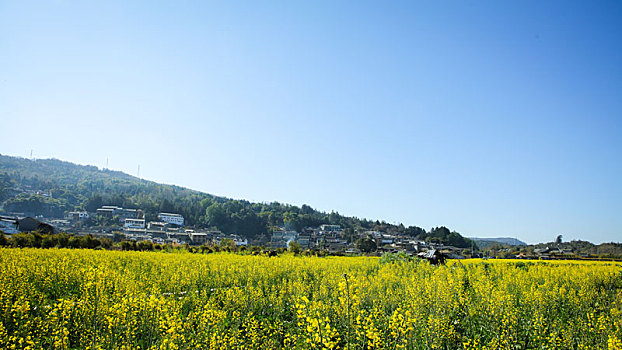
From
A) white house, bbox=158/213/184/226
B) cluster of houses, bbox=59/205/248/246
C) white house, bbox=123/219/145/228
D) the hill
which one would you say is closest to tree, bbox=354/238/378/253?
cluster of houses, bbox=59/205/248/246

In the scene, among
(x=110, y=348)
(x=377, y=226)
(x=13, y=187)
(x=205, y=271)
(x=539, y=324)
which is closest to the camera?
(x=110, y=348)

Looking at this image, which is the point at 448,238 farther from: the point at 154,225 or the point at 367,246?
the point at 154,225

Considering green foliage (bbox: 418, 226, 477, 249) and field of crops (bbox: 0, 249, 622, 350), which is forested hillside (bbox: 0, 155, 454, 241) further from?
field of crops (bbox: 0, 249, 622, 350)

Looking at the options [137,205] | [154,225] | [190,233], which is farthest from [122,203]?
[190,233]

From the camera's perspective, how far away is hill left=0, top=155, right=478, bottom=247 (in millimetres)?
103688

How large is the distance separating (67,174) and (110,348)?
193689mm

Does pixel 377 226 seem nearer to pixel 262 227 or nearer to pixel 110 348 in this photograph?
pixel 262 227

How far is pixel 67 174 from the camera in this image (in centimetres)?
16450

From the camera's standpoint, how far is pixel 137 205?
377 ft

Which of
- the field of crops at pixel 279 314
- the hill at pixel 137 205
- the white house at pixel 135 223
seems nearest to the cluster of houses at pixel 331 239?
the hill at pixel 137 205

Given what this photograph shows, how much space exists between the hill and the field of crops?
90.0 metres

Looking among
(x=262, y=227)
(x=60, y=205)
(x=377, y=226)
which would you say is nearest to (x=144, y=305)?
(x=262, y=227)

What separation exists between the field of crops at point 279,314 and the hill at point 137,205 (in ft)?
295

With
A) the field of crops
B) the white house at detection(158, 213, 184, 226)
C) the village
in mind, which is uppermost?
the field of crops
